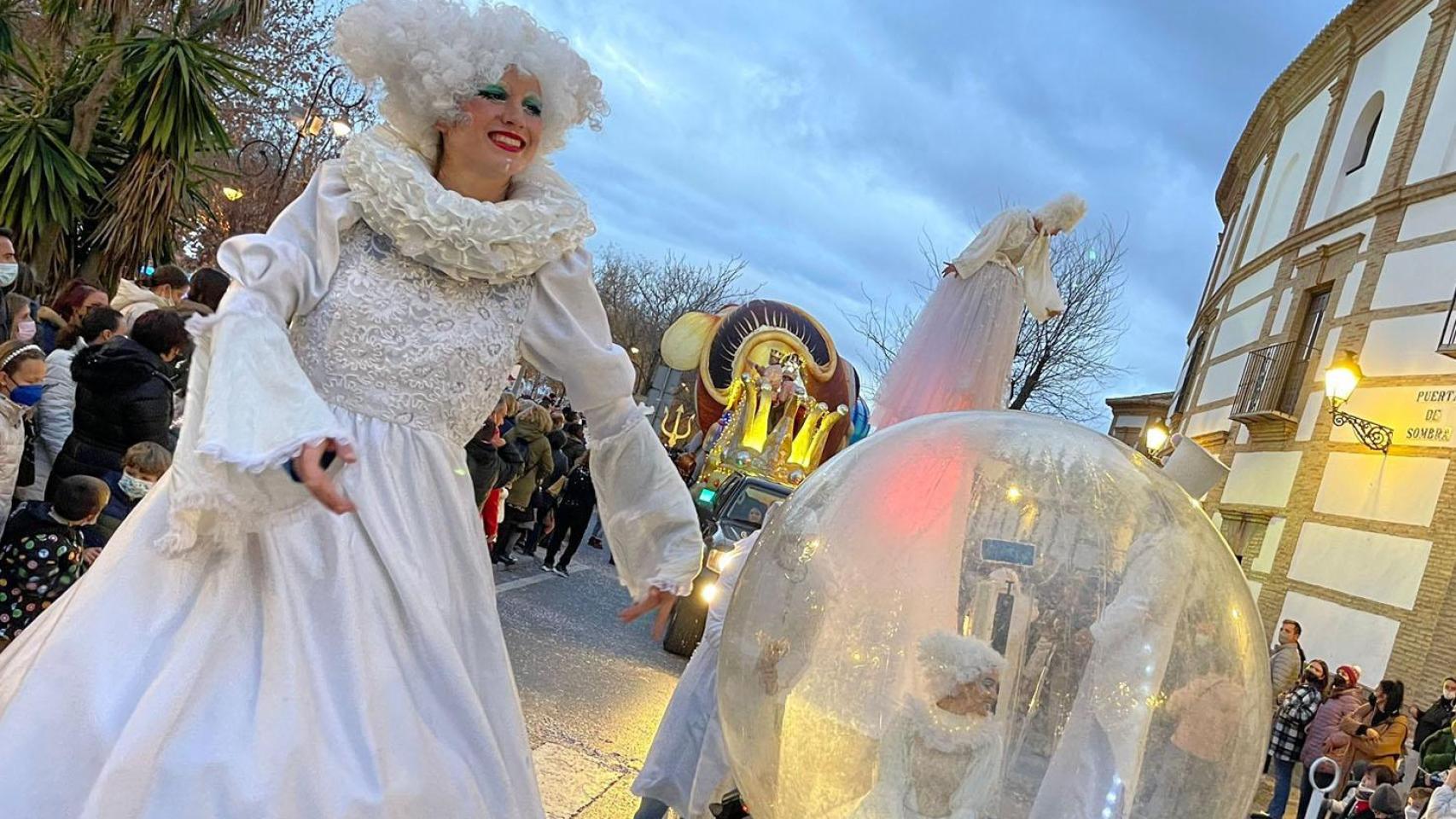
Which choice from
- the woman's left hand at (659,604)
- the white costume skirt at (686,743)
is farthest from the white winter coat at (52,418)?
the woman's left hand at (659,604)

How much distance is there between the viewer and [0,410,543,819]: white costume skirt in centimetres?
174

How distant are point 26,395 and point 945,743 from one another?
467 cm

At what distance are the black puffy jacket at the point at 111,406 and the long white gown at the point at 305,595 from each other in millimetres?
3238

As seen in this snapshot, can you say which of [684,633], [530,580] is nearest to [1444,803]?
[684,633]

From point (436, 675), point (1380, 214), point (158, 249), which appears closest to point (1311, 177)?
point (1380, 214)

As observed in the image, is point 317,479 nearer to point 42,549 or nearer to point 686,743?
point 686,743

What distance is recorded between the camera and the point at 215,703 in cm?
181

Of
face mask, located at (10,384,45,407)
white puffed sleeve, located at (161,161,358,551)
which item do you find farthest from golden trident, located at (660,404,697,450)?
white puffed sleeve, located at (161,161,358,551)

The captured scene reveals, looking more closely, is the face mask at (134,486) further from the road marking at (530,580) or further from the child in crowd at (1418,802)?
the child in crowd at (1418,802)

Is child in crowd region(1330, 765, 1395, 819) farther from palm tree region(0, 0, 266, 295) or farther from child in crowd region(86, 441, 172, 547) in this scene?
palm tree region(0, 0, 266, 295)

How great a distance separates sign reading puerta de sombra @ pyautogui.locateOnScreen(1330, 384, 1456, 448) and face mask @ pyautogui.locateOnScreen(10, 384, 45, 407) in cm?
1209

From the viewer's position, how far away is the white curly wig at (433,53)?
2496 mm

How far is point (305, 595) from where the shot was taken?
197 centimetres

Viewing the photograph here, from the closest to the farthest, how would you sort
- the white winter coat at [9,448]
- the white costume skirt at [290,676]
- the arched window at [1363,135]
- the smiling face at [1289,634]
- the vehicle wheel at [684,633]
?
the white costume skirt at [290,676] → the white winter coat at [9,448] → the vehicle wheel at [684,633] → the smiling face at [1289,634] → the arched window at [1363,135]
